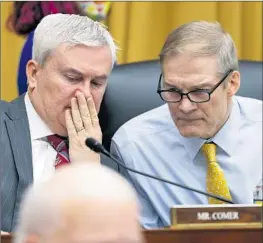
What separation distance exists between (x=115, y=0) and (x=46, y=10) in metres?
0.36

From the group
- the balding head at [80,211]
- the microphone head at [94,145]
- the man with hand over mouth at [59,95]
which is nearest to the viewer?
the balding head at [80,211]

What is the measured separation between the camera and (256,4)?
322 centimetres

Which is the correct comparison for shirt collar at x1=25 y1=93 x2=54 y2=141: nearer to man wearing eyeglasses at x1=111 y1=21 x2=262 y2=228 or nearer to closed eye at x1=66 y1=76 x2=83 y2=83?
closed eye at x1=66 y1=76 x2=83 y2=83

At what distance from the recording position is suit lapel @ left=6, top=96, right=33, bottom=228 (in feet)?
6.68

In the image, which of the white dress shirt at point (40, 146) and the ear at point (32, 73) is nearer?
the white dress shirt at point (40, 146)

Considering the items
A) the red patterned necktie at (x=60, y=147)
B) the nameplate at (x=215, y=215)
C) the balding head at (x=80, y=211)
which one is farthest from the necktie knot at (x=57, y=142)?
the balding head at (x=80, y=211)

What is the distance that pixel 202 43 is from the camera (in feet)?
7.25

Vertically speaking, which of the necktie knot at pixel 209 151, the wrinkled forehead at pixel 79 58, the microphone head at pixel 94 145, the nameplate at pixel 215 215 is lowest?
the necktie knot at pixel 209 151

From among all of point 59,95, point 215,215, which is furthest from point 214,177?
point 215,215

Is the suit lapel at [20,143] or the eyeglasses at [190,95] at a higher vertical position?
the eyeglasses at [190,95]

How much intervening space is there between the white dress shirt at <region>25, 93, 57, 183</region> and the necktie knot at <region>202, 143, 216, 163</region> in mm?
390

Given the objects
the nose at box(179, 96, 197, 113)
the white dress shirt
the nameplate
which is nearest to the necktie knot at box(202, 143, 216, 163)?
the nose at box(179, 96, 197, 113)

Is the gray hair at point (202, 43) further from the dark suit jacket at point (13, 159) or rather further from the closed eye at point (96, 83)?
the dark suit jacket at point (13, 159)

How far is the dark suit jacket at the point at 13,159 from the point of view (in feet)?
6.58
